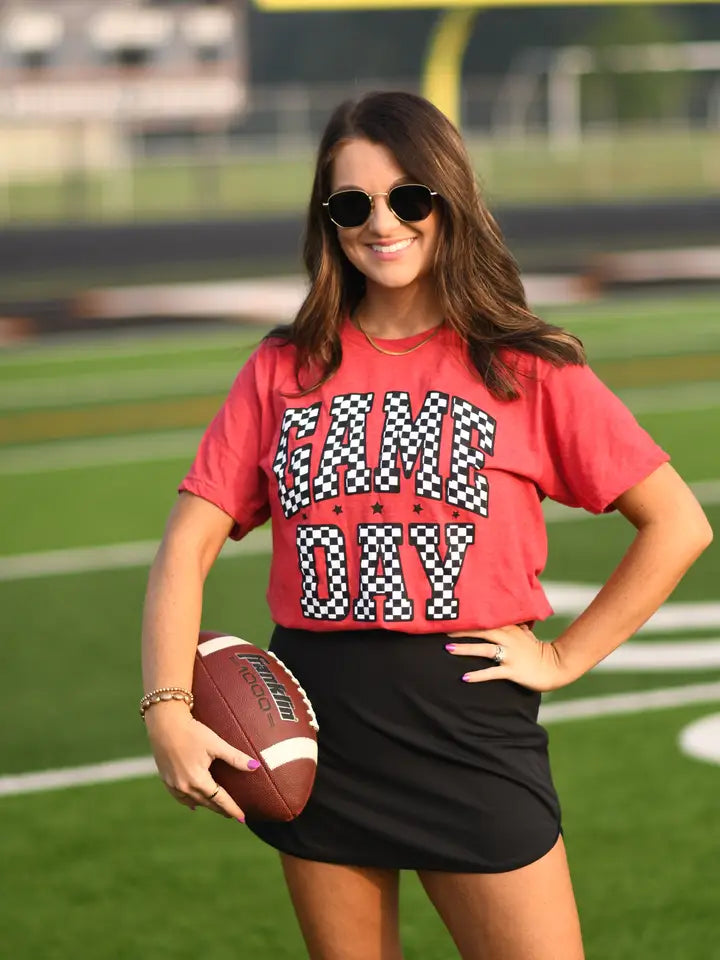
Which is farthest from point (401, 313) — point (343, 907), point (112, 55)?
point (112, 55)

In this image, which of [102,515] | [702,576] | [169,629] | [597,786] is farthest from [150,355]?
[169,629]

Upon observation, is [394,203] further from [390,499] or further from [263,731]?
[263,731]

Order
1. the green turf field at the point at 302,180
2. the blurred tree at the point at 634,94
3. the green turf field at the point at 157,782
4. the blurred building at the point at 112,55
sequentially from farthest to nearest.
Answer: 1. the blurred building at the point at 112,55
2. the blurred tree at the point at 634,94
3. the green turf field at the point at 302,180
4. the green turf field at the point at 157,782

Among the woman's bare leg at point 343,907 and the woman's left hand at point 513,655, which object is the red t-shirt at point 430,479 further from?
the woman's bare leg at point 343,907

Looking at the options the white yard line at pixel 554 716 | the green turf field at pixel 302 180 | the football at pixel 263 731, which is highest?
the football at pixel 263 731

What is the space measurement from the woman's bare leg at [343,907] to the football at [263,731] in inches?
5.3

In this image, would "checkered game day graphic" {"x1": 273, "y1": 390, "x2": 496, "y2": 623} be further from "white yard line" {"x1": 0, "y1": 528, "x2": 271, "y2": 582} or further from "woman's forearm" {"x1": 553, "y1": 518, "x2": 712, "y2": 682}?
"white yard line" {"x1": 0, "y1": 528, "x2": 271, "y2": 582}

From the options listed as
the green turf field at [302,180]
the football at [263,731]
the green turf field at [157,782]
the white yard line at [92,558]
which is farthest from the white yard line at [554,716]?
the green turf field at [302,180]

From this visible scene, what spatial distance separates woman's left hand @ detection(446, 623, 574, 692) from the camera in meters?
2.67

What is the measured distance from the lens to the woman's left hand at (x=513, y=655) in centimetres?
267

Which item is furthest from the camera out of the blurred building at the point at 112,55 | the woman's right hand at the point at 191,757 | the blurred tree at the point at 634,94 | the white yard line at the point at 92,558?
the blurred building at the point at 112,55

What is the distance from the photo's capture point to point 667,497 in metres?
2.74

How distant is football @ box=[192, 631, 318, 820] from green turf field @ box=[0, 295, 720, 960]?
0.66 meters

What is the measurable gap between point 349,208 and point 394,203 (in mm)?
76
